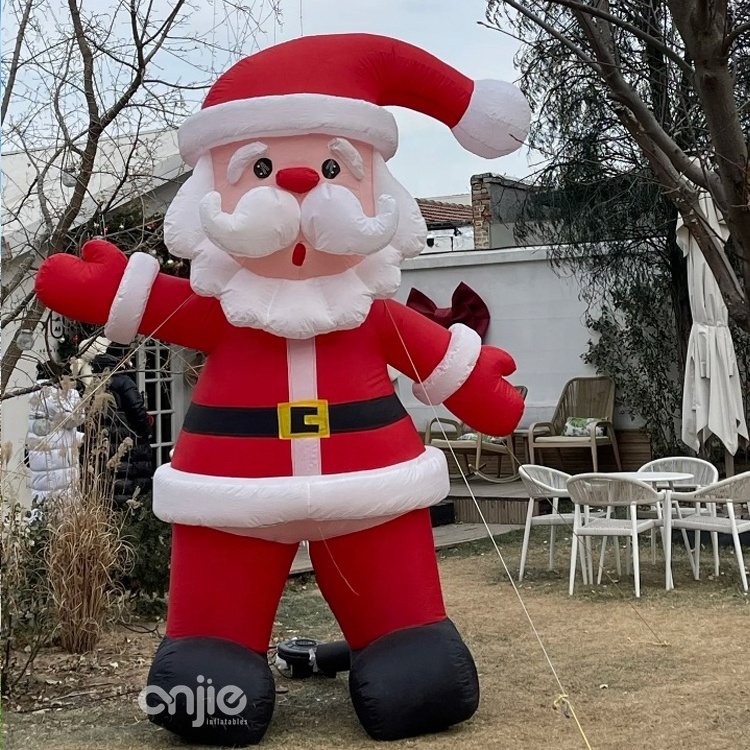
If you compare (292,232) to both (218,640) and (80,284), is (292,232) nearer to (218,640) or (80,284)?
(80,284)

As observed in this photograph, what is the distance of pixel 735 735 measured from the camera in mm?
4191

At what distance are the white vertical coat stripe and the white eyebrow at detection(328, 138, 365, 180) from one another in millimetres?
684

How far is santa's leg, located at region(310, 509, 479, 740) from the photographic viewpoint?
164 inches

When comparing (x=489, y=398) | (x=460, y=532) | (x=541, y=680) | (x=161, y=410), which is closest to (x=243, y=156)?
(x=489, y=398)

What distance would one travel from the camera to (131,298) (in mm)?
4309

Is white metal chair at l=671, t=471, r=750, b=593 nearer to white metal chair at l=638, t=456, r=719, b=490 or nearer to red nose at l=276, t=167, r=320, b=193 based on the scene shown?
white metal chair at l=638, t=456, r=719, b=490

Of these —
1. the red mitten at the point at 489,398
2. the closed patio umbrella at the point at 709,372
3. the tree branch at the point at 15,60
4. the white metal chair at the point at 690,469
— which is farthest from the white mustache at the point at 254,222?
the closed patio umbrella at the point at 709,372

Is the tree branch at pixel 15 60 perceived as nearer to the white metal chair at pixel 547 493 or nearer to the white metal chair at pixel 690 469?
the white metal chair at pixel 547 493

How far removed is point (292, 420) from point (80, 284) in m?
1.00

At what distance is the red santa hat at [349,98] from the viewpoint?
410 centimetres

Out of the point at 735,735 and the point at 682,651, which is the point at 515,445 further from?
the point at 735,735

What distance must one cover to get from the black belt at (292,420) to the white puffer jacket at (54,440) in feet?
1.78

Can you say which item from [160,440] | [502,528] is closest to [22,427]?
[160,440]

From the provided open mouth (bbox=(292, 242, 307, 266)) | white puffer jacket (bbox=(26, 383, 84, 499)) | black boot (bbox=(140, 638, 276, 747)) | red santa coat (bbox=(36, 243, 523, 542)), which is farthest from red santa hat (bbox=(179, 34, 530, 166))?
black boot (bbox=(140, 638, 276, 747))
